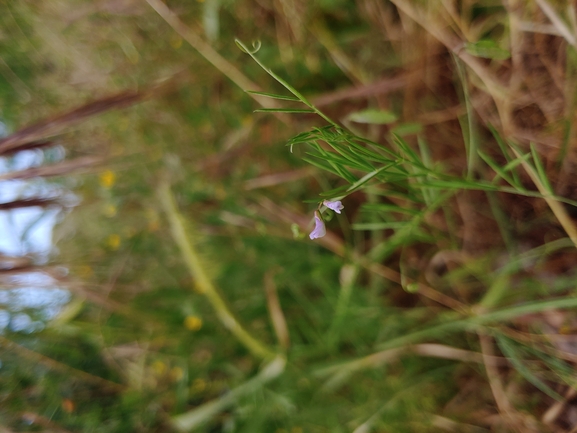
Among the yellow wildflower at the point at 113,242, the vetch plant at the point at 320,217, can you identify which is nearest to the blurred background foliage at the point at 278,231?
the yellow wildflower at the point at 113,242

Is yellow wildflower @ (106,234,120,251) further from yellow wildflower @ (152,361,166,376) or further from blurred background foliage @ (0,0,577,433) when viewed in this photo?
yellow wildflower @ (152,361,166,376)

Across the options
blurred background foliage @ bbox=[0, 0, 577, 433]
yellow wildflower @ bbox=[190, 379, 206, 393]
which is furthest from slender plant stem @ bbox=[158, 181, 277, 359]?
yellow wildflower @ bbox=[190, 379, 206, 393]

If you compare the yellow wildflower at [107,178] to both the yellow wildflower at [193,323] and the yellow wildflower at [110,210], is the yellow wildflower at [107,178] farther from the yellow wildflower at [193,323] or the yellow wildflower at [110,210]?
the yellow wildflower at [193,323]

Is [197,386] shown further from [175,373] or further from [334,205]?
[334,205]

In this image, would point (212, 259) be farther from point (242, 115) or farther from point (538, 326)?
point (538, 326)

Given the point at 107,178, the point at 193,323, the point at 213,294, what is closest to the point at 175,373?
the point at 193,323

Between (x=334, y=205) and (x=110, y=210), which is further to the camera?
(x=110, y=210)

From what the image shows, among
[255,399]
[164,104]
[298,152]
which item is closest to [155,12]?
[164,104]

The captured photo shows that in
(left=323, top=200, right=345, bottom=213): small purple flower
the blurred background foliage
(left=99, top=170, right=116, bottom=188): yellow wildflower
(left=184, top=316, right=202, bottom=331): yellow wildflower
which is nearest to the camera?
(left=323, top=200, right=345, bottom=213): small purple flower
